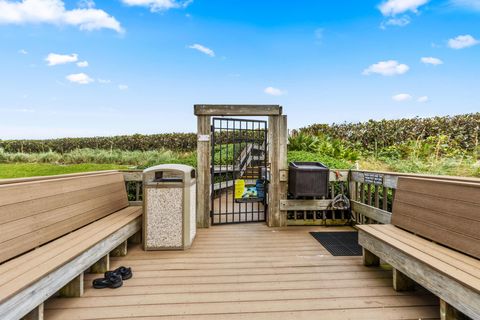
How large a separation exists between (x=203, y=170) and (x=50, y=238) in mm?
2514

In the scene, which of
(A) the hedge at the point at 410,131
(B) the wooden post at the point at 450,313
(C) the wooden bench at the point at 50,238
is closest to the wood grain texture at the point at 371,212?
(B) the wooden post at the point at 450,313

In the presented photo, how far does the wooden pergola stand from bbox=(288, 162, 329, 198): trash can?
0.21 metres

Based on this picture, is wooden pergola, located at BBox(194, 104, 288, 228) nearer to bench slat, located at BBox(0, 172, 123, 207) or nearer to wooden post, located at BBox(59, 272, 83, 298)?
bench slat, located at BBox(0, 172, 123, 207)

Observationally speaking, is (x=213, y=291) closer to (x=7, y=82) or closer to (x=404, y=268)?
(x=404, y=268)

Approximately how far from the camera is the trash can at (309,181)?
4.64 m

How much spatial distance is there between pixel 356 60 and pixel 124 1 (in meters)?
7.63

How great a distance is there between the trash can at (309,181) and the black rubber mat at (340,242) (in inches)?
27.0

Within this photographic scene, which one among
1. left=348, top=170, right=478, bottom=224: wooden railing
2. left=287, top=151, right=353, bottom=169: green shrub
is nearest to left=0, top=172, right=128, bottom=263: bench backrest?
left=348, top=170, right=478, bottom=224: wooden railing

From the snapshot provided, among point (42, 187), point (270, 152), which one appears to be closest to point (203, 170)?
point (270, 152)

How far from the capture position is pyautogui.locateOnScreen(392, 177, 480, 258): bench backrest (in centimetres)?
204

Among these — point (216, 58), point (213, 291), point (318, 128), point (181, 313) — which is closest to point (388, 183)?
point (213, 291)

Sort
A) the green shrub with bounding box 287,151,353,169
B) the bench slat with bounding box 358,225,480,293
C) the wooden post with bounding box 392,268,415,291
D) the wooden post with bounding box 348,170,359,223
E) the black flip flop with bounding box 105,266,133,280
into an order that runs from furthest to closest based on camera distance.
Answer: the green shrub with bounding box 287,151,353,169 → the wooden post with bounding box 348,170,359,223 → the black flip flop with bounding box 105,266,133,280 → the wooden post with bounding box 392,268,415,291 → the bench slat with bounding box 358,225,480,293

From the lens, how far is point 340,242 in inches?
156

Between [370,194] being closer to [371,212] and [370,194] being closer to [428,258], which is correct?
[371,212]
